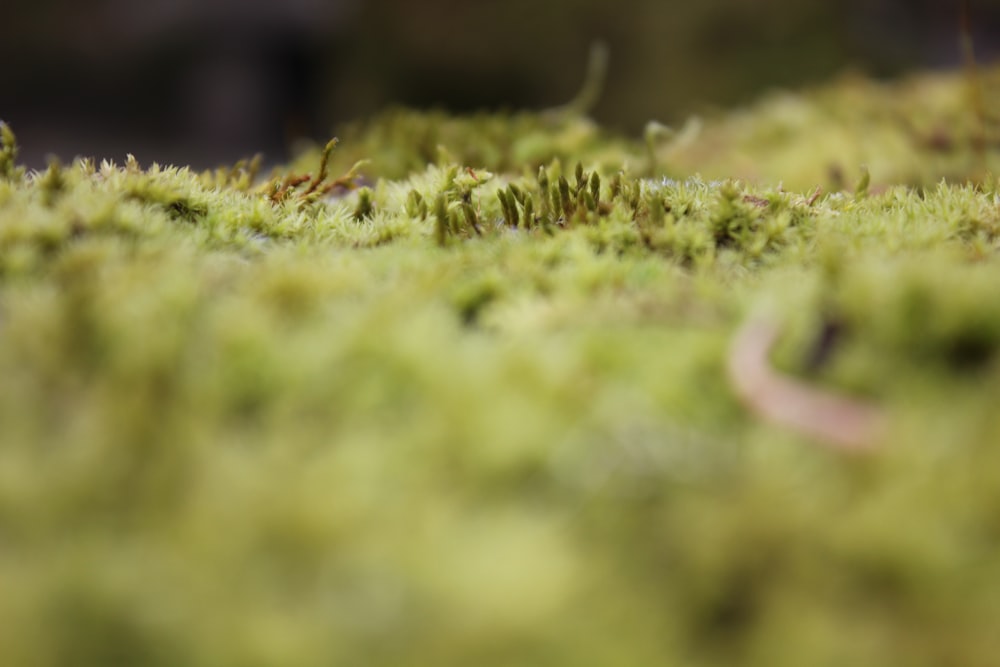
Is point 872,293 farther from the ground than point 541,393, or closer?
farther from the ground

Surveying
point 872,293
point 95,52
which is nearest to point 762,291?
point 872,293

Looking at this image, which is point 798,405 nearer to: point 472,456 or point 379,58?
point 472,456

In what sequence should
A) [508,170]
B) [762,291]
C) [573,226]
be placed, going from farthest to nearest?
1. [508,170]
2. [573,226]
3. [762,291]

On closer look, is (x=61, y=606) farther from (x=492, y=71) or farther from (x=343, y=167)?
(x=492, y=71)

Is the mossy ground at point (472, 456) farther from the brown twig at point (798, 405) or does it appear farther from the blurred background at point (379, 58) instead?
the blurred background at point (379, 58)

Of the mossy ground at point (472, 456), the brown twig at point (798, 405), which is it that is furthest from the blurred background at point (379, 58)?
the brown twig at point (798, 405)
